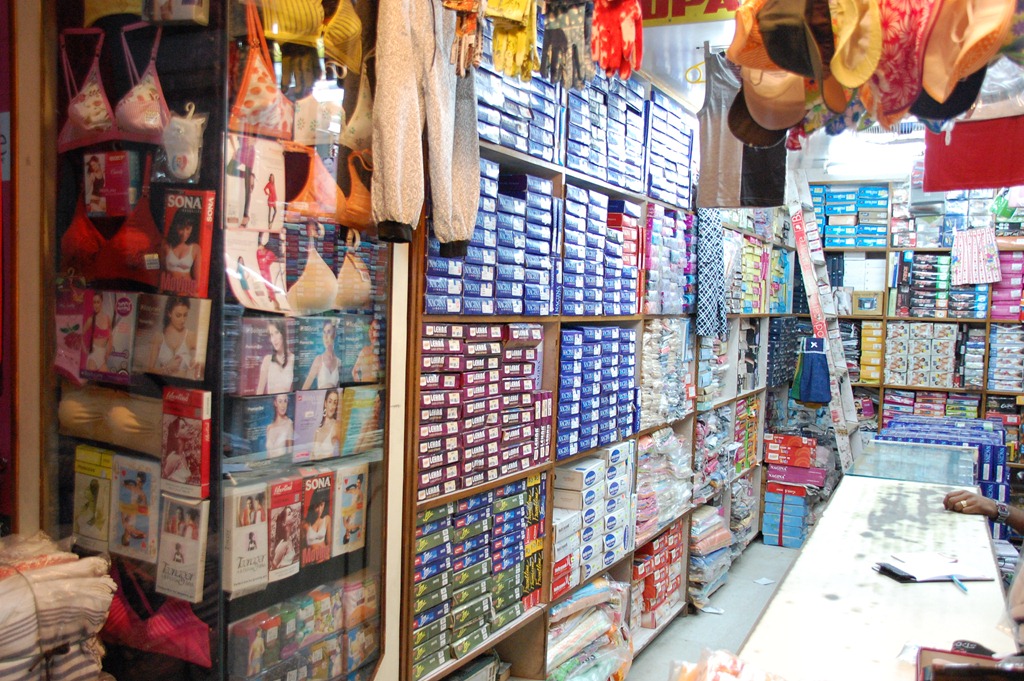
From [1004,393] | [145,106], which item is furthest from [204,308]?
[1004,393]

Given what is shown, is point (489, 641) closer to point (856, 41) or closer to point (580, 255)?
point (580, 255)

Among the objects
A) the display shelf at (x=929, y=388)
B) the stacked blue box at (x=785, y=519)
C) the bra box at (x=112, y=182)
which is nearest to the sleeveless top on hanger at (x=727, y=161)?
the bra box at (x=112, y=182)

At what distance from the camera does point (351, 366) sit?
2.29 metres

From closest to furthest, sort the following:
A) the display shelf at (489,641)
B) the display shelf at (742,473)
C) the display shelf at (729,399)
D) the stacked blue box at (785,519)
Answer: the display shelf at (489,641) → the display shelf at (729,399) → the display shelf at (742,473) → the stacked blue box at (785,519)

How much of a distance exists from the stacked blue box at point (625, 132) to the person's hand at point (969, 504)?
2047 mm

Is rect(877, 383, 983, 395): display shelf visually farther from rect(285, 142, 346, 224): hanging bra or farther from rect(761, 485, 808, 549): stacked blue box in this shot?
rect(285, 142, 346, 224): hanging bra

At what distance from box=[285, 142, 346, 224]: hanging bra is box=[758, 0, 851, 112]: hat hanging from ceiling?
1.17 meters

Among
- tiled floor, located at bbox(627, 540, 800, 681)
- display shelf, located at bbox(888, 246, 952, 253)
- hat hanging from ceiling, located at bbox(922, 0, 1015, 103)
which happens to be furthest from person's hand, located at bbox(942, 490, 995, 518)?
display shelf, located at bbox(888, 246, 952, 253)

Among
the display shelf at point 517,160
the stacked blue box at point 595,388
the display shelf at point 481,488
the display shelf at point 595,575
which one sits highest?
the display shelf at point 517,160

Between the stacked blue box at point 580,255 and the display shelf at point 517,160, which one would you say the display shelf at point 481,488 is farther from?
the display shelf at point 517,160

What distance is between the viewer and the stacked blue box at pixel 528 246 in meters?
2.92

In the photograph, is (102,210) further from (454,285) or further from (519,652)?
(519,652)

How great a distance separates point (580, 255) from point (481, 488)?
47.7 inches

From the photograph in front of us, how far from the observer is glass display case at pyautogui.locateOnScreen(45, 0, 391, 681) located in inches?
74.1
